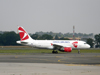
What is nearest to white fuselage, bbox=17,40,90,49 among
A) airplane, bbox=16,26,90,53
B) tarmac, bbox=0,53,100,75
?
airplane, bbox=16,26,90,53

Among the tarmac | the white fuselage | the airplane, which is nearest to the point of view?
the tarmac

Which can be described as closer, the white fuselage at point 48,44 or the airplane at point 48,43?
the airplane at point 48,43

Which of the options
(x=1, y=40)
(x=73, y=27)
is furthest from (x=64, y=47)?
(x=1, y=40)

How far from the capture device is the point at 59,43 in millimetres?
50312

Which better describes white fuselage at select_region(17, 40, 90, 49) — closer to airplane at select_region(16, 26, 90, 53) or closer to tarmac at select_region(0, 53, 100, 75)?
airplane at select_region(16, 26, 90, 53)
